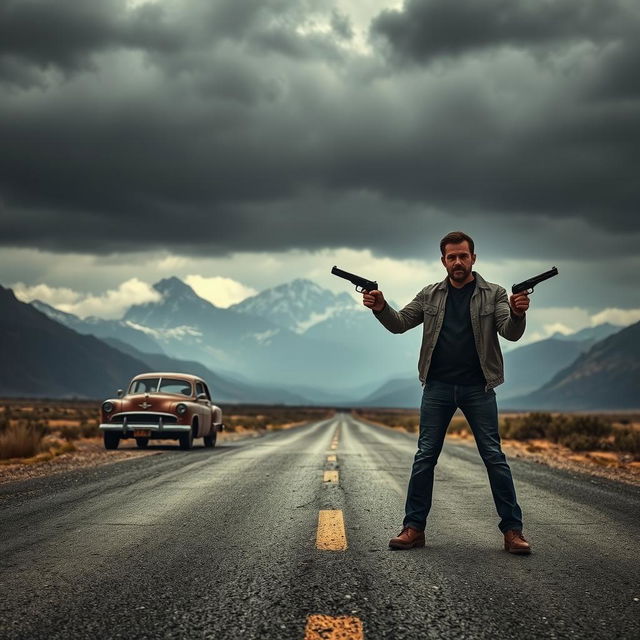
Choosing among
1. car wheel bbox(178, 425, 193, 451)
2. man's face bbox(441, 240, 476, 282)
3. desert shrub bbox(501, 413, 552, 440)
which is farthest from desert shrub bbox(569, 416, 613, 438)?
man's face bbox(441, 240, 476, 282)

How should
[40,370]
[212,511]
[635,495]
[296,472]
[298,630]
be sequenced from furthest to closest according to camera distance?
[40,370]
[296,472]
[635,495]
[212,511]
[298,630]

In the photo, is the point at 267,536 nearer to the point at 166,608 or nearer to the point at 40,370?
the point at 166,608

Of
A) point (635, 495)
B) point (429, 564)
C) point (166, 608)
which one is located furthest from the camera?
point (635, 495)

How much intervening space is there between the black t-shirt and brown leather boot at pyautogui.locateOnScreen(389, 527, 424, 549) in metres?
1.13

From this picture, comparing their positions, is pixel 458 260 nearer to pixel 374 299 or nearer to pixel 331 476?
pixel 374 299

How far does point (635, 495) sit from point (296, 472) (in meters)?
4.71

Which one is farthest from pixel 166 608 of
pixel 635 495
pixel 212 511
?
pixel 635 495

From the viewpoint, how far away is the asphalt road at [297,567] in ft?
10.9

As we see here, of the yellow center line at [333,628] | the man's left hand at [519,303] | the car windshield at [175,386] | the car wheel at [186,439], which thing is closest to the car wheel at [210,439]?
the car windshield at [175,386]

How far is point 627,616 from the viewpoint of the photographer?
3.54m

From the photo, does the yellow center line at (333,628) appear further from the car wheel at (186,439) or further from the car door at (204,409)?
the car door at (204,409)

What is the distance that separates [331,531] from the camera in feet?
18.6

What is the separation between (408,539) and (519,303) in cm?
185

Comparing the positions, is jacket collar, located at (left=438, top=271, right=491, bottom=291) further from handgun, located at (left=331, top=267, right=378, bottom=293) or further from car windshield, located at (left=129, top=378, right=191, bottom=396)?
car windshield, located at (left=129, top=378, right=191, bottom=396)
